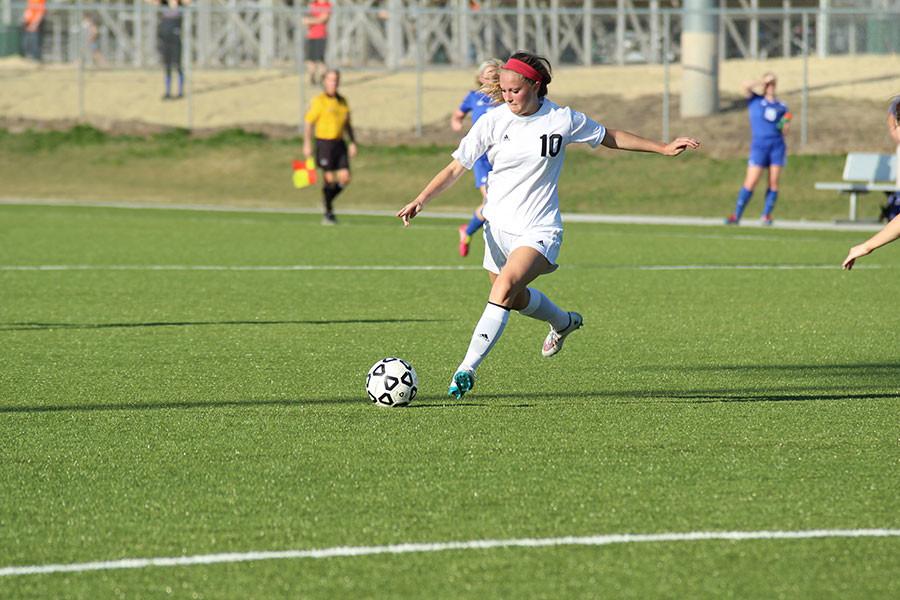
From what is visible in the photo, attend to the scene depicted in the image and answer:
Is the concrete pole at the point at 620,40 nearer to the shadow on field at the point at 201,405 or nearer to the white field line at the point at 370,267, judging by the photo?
the white field line at the point at 370,267

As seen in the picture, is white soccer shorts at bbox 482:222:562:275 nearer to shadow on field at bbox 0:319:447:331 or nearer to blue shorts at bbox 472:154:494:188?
shadow on field at bbox 0:319:447:331

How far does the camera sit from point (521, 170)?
9234 mm

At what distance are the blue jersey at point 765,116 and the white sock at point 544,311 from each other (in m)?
15.8

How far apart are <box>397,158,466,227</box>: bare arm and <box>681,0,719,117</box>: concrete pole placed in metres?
25.4

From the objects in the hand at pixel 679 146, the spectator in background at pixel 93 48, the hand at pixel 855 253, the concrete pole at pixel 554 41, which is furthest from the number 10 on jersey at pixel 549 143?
the spectator in background at pixel 93 48

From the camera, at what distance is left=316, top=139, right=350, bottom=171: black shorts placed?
81.9 feet

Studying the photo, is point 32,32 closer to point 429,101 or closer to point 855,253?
point 429,101

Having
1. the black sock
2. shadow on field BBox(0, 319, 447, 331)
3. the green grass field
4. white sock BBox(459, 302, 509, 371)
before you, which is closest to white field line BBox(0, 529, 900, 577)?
the green grass field

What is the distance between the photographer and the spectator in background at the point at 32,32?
168 ft

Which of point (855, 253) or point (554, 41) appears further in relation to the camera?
point (554, 41)

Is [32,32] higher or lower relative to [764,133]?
higher

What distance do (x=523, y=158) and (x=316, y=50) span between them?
3391 centimetres

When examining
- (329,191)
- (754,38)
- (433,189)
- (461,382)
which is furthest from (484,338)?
(754,38)

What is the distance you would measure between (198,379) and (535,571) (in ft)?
16.0
